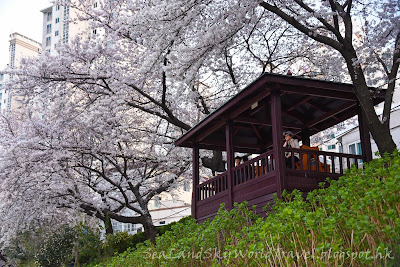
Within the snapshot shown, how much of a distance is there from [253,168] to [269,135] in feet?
10.2

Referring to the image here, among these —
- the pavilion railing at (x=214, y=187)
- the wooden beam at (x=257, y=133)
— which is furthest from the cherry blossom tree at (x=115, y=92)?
the pavilion railing at (x=214, y=187)

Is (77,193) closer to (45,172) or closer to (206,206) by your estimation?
(45,172)

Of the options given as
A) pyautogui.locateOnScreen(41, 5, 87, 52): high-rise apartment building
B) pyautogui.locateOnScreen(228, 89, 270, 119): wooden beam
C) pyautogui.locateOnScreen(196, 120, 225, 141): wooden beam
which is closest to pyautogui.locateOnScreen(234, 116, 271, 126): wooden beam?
pyautogui.locateOnScreen(228, 89, 270, 119): wooden beam

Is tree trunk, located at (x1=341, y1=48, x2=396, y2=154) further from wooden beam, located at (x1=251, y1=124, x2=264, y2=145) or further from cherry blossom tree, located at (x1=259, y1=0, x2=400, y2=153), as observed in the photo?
wooden beam, located at (x1=251, y1=124, x2=264, y2=145)

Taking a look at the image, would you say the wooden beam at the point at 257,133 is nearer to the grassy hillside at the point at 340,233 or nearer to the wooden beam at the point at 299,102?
the wooden beam at the point at 299,102

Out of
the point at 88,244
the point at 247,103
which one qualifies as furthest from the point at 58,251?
the point at 247,103

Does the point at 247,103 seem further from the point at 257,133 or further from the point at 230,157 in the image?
the point at 257,133

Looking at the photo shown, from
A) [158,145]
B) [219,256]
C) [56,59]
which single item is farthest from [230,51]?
[219,256]

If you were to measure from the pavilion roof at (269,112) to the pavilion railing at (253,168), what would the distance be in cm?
117

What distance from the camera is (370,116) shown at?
29.3ft

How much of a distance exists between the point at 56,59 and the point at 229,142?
5.89 m

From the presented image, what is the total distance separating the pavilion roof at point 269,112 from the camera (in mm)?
9070

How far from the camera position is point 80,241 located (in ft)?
51.0

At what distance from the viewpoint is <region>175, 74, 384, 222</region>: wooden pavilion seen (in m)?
8.84
